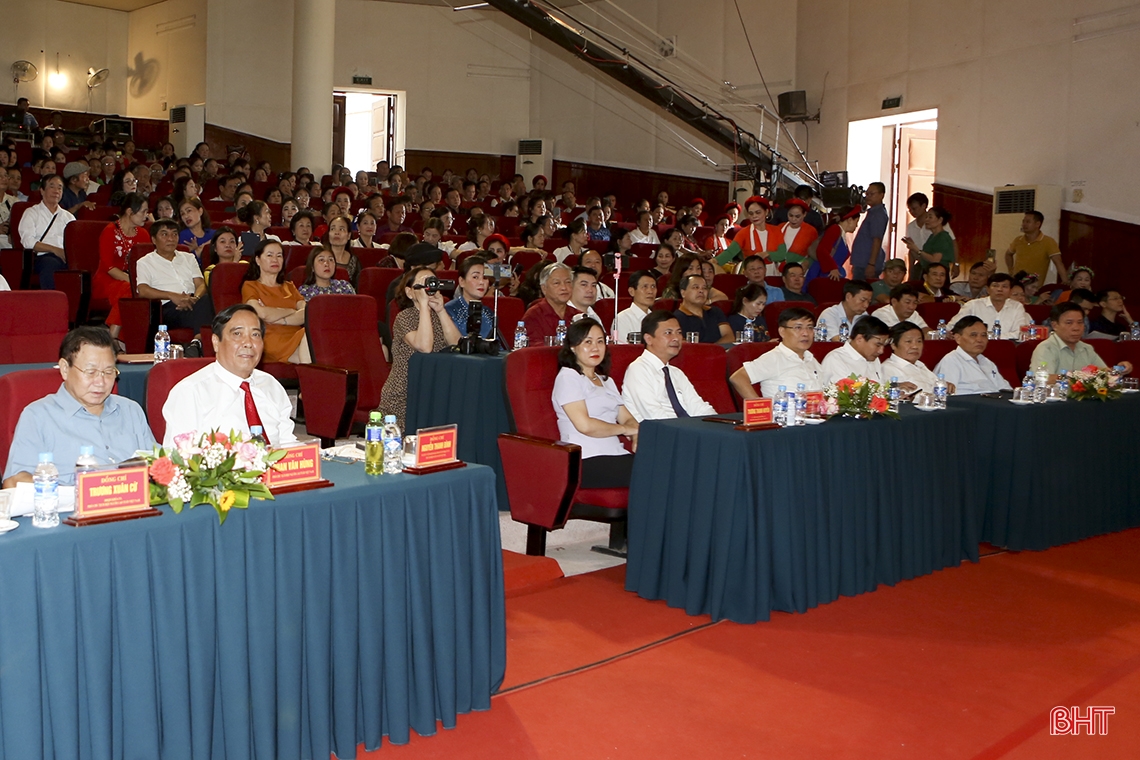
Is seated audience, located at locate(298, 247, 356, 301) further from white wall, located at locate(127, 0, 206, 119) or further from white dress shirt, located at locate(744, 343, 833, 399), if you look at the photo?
white wall, located at locate(127, 0, 206, 119)

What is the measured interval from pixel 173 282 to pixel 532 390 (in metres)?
2.97

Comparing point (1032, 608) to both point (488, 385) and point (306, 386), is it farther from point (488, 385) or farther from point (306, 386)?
point (306, 386)

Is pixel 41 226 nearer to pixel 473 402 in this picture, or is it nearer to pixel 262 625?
pixel 473 402

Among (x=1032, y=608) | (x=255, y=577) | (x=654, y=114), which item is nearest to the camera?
(x=255, y=577)

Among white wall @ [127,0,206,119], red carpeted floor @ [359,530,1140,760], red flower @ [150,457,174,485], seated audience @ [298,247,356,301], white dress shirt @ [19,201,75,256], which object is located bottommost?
red carpeted floor @ [359,530,1140,760]

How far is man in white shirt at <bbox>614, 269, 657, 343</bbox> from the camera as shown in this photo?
5.54 meters

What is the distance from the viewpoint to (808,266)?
28.7 feet

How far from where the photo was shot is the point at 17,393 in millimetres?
2824

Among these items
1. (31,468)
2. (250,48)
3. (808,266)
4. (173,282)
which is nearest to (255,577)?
(31,468)

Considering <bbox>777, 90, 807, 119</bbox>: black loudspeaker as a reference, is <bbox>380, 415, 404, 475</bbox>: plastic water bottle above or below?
below

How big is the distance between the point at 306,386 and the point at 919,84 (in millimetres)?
8318

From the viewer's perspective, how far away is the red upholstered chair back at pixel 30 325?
13.6 feet

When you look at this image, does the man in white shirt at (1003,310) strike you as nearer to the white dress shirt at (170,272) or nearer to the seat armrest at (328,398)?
the seat armrest at (328,398)

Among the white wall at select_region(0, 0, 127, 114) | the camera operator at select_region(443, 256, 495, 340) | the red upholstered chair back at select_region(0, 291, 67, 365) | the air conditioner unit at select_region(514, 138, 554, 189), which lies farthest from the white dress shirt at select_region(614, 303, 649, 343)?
the white wall at select_region(0, 0, 127, 114)
